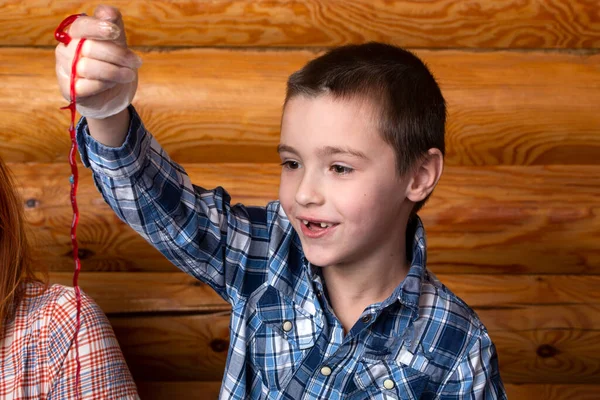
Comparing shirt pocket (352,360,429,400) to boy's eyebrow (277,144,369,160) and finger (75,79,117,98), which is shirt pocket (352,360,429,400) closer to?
boy's eyebrow (277,144,369,160)

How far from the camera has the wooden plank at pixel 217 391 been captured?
2363 millimetres

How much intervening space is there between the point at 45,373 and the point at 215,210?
522mm

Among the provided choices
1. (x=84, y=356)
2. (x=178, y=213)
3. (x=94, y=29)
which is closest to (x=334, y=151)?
(x=178, y=213)

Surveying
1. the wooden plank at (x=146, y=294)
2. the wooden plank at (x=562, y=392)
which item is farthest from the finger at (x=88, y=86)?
the wooden plank at (x=562, y=392)

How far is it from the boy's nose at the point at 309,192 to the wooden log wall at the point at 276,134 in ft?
2.68

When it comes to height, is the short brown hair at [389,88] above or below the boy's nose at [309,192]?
above

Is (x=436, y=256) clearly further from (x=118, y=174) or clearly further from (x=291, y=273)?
(x=118, y=174)

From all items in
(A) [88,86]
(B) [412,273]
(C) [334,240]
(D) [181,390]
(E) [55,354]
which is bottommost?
(D) [181,390]

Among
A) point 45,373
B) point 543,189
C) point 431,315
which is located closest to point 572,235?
point 543,189

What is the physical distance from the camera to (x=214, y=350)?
2320 millimetres

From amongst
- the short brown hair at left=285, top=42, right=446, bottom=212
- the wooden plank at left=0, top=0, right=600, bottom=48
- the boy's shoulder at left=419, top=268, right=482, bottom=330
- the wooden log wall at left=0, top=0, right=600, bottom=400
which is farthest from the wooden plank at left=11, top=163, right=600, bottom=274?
the short brown hair at left=285, top=42, right=446, bottom=212

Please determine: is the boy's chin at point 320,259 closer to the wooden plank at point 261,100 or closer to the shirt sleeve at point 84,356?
the shirt sleeve at point 84,356

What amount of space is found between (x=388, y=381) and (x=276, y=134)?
885 millimetres

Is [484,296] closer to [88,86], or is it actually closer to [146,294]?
[146,294]
